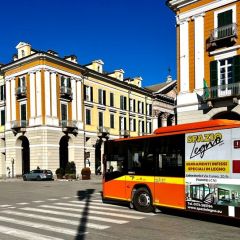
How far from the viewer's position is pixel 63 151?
5441 centimetres

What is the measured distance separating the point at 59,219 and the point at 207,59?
16.7 meters

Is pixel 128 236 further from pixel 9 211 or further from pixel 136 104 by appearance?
pixel 136 104

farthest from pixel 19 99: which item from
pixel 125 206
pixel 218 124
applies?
pixel 218 124

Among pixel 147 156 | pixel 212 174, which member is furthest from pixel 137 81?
pixel 212 174

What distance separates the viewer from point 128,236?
9.62m

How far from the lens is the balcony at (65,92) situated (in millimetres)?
52000

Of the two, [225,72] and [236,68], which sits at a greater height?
[236,68]

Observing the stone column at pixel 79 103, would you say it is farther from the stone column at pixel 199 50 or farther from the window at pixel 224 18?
the window at pixel 224 18

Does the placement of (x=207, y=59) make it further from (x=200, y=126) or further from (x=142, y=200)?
(x=200, y=126)

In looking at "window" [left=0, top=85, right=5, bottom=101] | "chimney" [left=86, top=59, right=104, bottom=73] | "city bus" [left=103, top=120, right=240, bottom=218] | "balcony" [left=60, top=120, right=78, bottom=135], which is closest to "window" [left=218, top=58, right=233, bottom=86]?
"city bus" [left=103, top=120, right=240, bottom=218]

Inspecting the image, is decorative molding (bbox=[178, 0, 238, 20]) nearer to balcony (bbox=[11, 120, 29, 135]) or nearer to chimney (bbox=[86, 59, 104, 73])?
balcony (bbox=[11, 120, 29, 135])

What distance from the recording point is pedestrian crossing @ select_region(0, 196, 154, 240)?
10109 mm

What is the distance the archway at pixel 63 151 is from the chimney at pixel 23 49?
12.0 meters

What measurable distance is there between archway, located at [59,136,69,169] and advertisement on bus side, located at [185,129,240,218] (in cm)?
4157
